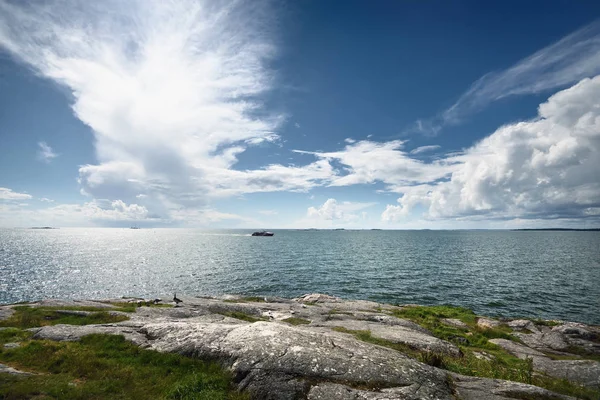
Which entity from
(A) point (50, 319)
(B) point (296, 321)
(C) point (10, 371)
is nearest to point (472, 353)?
(B) point (296, 321)

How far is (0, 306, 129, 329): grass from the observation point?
80.4ft

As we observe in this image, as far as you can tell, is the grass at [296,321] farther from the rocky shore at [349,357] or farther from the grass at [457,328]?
the grass at [457,328]

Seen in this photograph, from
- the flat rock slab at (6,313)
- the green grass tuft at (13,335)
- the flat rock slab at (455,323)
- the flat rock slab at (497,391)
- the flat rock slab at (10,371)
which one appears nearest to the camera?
the flat rock slab at (497,391)

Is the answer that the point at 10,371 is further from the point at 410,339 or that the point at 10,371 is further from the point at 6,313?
the point at 410,339

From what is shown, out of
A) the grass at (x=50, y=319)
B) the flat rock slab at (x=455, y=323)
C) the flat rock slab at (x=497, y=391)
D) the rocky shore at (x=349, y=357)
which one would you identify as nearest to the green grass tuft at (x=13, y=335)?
the rocky shore at (x=349, y=357)

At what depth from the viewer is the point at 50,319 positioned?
2641 cm

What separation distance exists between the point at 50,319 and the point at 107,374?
17.6m

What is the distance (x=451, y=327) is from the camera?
34844 millimetres

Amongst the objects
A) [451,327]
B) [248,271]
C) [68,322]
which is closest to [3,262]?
[248,271]

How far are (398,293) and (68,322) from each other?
5609cm

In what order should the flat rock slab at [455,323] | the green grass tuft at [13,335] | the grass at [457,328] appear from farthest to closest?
1. the flat rock slab at [455,323]
2. the grass at [457,328]
3. the green grass tuft at [13,335]

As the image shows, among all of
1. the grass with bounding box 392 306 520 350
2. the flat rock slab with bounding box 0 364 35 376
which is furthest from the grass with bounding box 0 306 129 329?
the grass with bounding box 392 306 520 350

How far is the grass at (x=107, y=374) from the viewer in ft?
42.8

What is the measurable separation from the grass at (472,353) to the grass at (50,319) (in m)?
21.4
